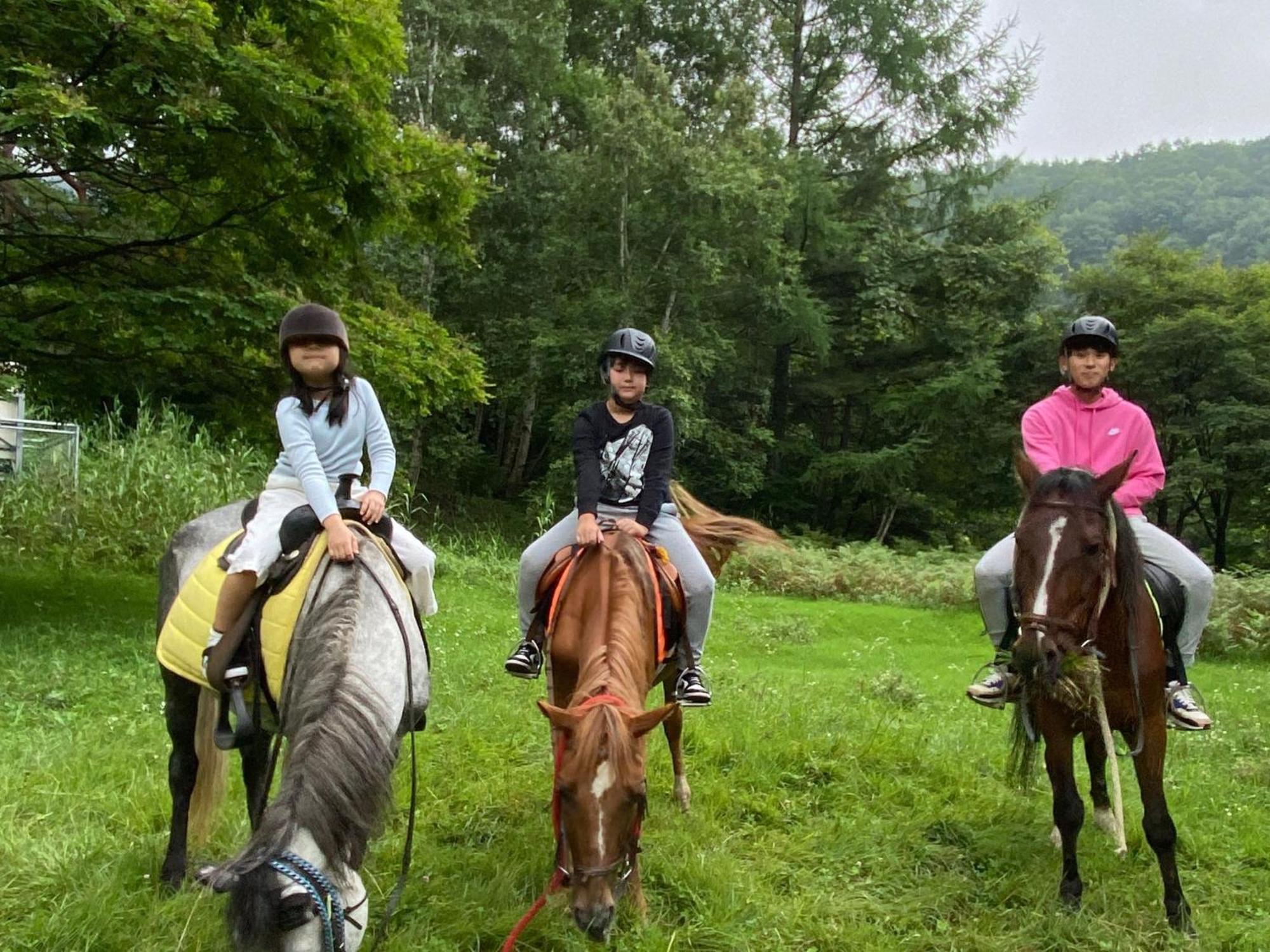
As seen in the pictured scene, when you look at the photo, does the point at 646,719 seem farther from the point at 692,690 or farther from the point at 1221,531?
the point at 1221,531

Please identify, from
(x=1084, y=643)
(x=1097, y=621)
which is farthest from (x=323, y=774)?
(x=1097, y=621)

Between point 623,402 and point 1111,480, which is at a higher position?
point 623,402

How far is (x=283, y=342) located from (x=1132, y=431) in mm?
4129

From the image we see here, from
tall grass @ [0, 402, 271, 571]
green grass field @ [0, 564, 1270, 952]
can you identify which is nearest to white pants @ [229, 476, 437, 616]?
green grass field @ [0, 564, 1270, 952]

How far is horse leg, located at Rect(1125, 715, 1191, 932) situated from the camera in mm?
3648

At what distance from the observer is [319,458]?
11.7ft

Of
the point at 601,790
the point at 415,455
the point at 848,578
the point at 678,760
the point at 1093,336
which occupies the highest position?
the point at 1093,336

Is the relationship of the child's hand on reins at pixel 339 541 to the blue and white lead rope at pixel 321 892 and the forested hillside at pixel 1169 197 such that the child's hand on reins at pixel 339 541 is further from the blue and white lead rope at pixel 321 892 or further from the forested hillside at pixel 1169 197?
the forested hillside at pixel 1169 197

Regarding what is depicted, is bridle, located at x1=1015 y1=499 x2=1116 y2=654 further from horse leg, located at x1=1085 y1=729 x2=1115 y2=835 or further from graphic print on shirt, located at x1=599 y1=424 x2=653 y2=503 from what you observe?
graphic print on shirt, located at x1=599 y1=424 x2=653 y2=503

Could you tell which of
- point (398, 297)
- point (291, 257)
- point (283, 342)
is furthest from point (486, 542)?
point (283, 342)

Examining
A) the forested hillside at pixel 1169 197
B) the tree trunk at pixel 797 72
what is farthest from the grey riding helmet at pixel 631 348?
the forested hillside at pixel 1169 197

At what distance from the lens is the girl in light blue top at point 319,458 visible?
3.16 metres

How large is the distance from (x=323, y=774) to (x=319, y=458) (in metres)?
1.76

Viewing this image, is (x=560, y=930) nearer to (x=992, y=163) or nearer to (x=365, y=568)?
(x=365, y=568)
